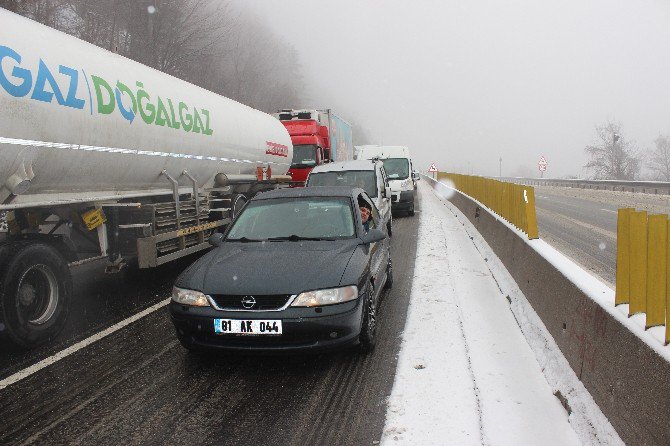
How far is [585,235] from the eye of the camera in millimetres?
11836

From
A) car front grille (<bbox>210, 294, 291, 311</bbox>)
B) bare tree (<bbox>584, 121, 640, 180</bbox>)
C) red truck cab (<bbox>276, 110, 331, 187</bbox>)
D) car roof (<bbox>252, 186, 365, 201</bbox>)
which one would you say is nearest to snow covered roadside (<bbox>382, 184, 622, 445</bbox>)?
car front grille (<bbox>210, 294, 291, 311</bbox>)

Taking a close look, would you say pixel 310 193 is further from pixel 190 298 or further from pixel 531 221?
pixel 531 221

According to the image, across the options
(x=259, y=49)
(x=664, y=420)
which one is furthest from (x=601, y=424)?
(x=259, y=49)

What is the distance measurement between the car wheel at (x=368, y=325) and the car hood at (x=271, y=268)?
408 millimetres

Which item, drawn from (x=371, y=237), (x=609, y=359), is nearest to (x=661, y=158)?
(x=371, y=237)

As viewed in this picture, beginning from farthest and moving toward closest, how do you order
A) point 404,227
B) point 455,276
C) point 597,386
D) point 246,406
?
point 404,227 → point 455,276 → point 246,406 → point 597,386

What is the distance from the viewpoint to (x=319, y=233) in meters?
5.38

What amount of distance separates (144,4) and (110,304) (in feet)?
101

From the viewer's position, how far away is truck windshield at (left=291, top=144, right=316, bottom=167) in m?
17.2

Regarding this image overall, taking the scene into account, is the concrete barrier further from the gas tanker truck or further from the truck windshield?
the truck windshield

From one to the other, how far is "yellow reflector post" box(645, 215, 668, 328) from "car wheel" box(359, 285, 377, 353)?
2.23m

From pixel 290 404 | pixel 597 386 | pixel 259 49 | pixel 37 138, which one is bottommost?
pixel 290 404

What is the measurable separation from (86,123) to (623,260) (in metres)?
5.35

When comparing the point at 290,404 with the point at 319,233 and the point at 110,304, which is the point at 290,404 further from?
the point at 110,304
